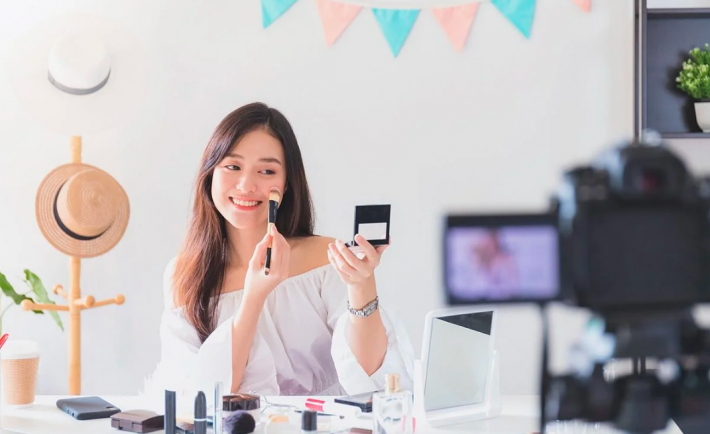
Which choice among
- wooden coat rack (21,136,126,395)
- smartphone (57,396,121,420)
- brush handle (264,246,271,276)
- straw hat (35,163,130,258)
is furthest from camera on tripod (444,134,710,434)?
wooden coat rack (21,136,126,395)

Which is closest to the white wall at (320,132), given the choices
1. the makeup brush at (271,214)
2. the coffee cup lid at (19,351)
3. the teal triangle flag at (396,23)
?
the teal triangle flag at (396,23)

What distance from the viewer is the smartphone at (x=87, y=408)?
4.71ft

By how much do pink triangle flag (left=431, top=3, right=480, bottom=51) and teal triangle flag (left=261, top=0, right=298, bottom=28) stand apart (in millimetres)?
494

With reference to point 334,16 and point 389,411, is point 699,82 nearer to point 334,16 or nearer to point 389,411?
point 334,16

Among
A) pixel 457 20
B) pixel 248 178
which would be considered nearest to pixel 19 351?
pixel 248 178

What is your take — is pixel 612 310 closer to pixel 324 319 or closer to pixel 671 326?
pixel 671 326

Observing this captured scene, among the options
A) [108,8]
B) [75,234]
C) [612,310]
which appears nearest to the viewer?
[612,310]

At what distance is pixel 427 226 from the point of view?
2574 mm

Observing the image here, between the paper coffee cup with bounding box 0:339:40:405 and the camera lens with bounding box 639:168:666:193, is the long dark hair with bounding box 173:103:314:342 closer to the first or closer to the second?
the paper coffee cup with bounding box 0:339:40:405

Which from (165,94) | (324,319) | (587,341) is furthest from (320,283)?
(587,341)

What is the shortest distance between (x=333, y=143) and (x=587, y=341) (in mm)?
2107

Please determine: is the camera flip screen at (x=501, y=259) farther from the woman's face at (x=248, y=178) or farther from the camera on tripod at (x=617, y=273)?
the woman's face at (x=248, y=178)

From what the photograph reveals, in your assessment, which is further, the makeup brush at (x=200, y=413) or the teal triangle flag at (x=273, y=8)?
the teal triangle flag at (x=273, y=8)

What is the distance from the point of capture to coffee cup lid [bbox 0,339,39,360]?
1.55 metres
